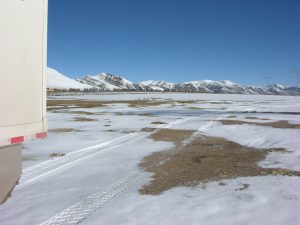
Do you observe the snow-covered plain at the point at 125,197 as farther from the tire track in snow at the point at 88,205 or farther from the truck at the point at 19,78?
the truck at the point at 19,78

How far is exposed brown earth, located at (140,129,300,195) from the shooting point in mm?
8492

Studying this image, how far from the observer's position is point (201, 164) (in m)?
10.3

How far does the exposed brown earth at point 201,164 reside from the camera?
8492mm

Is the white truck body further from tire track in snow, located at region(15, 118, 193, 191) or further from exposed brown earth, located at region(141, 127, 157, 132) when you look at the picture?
exposed brown earth, located at region(141, 127, 157, 132)

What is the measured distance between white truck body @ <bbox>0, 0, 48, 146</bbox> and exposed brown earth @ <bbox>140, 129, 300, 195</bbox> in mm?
3095

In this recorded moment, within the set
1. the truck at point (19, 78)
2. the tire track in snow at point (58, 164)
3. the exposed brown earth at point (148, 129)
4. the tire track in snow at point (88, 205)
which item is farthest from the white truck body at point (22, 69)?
the exposed brown earth at point (148, 129)

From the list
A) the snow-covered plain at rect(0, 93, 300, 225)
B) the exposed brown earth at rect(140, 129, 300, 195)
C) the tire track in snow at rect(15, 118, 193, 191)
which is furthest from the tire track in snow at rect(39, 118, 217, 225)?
the tire track in snow at rect(15, 118, 193, 191)

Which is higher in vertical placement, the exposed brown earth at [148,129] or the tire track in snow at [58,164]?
the exposed brown earth at [148,129]

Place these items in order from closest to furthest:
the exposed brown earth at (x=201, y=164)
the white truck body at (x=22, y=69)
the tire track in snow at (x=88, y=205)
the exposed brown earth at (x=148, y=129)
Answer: the white truck body at (x=22, y=69) → the tire track in snow at (x=88, y=205) → the exposed brown earth at (x=201, y=164) → the exposed brown earth at (x=148, y=129)

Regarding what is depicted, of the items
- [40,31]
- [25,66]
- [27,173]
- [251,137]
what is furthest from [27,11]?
[251,137]

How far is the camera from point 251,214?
6.00 meters

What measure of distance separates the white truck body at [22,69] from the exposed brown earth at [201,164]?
3.09 meters

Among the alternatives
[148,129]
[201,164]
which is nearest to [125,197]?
[201,164]

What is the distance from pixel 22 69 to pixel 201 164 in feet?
21.1
